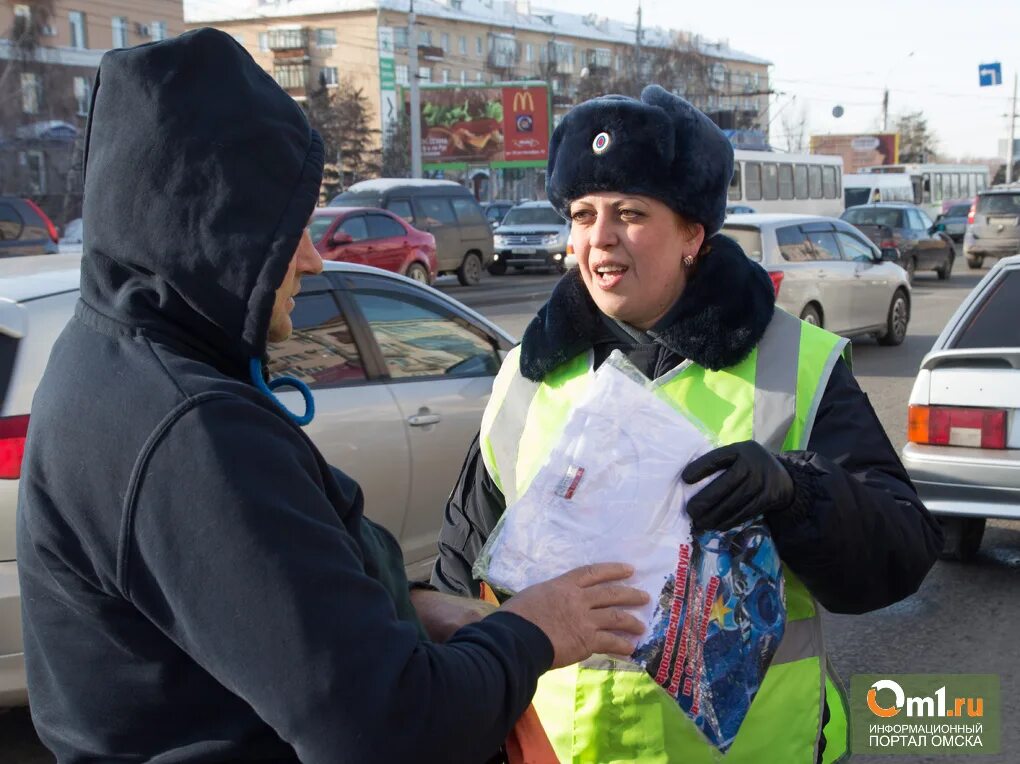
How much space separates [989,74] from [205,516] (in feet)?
178

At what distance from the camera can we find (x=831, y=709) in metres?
2.12

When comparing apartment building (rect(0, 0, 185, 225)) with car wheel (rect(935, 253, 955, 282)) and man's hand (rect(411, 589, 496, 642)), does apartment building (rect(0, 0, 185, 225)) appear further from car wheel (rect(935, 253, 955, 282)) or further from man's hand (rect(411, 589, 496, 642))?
man's hand (rect(411, 589, 496, 642))

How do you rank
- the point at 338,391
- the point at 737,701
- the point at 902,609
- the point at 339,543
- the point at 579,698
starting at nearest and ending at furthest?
the point at 339,543
the point at 737,701
the point at 579,698
the point at 338,391
the point at 902,609

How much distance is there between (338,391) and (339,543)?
352 cm

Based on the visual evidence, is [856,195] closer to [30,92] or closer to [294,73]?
[30,92]

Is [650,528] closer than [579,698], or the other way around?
[650,528]

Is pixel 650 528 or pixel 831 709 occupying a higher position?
pixel 650 528

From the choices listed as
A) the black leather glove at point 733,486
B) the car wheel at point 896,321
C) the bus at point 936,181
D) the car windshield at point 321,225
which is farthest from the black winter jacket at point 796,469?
the bus at point 936,181

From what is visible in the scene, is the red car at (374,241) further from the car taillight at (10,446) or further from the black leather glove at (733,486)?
the black leather glove at (733,486)

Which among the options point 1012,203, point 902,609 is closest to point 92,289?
point 902,609

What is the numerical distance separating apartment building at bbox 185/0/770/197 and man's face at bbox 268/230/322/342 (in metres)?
68.2

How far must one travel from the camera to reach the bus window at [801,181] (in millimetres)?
36906

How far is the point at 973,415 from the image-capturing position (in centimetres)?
546

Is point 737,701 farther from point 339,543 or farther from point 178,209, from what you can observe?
point 178,209
